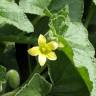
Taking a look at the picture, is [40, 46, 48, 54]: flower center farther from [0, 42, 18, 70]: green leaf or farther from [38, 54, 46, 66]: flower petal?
[0, 42, 18, 70]: green leaf

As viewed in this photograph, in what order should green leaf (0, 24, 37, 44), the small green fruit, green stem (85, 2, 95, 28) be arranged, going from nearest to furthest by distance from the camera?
the small green fruit → green leaf (0, 24, 37, 44) → green stem (85, 2, 95, 28)

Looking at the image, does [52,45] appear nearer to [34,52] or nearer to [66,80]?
[34,52]

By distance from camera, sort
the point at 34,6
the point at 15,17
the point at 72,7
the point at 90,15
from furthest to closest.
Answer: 1. the point at 90,15
2. the point at 72,7
3. the point at 34,6
4. the point at 15,17

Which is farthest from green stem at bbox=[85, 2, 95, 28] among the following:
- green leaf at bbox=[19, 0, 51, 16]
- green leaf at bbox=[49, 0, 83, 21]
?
green leaf at bbox=[19, 0, 51, 16]

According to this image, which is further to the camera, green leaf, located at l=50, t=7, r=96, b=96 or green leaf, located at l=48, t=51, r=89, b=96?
green leaf, located at l=48, t=51, r=89, b=96

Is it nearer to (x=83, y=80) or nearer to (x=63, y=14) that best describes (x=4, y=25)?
(x=63, y=14)

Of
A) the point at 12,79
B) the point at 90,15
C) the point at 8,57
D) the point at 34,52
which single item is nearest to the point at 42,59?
the point at 34,52
